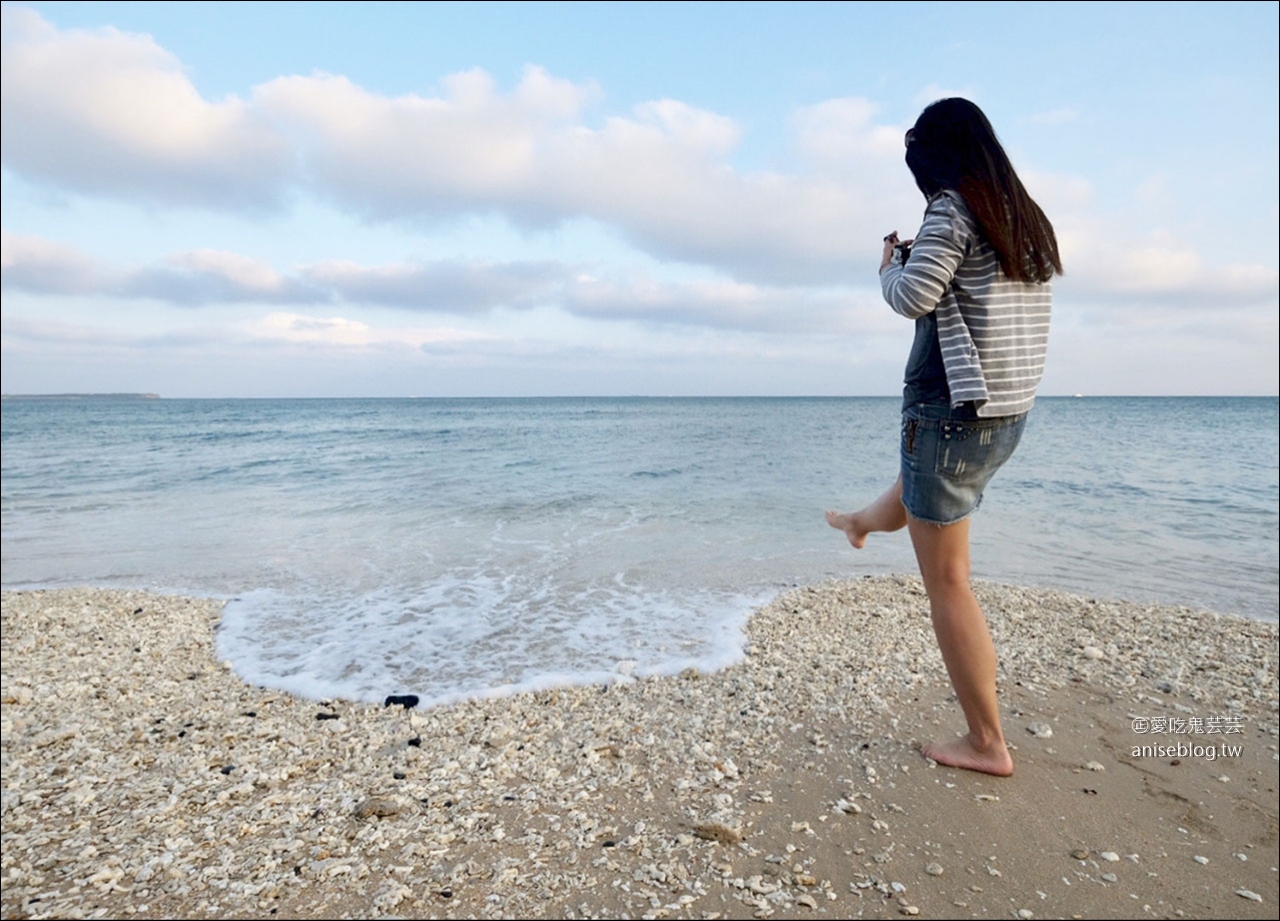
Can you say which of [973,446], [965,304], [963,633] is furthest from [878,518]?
[965,304]

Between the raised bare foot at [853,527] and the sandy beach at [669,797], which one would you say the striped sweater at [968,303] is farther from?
the sandy beach at [669,797]

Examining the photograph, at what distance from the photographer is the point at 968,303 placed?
2.22 m

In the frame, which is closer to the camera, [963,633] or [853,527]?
[963,633]

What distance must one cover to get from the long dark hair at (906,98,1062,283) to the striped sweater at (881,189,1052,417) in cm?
4

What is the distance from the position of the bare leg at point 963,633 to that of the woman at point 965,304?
11cm

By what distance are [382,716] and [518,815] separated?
1539 millimetres

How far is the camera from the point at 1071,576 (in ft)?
26.5

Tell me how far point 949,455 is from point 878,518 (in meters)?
0.63

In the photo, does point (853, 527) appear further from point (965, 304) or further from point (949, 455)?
point (965, 304)

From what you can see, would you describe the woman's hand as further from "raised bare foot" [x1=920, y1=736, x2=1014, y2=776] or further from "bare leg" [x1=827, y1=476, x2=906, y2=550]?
"raised bare foot" [x1=920, y1=736, x2=1014, y2=776]

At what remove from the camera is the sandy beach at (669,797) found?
234 cm

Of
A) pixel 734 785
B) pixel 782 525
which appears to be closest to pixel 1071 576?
pixel 782 525

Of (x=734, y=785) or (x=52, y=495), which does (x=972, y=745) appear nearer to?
(x=734, y=785)

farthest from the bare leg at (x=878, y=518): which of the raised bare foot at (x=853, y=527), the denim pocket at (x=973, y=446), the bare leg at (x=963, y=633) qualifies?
the denim pocket at (x=973, y=446)
